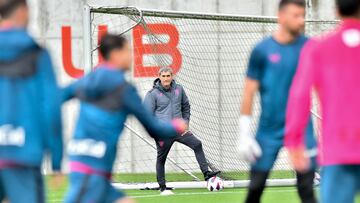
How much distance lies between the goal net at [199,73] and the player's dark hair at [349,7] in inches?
400

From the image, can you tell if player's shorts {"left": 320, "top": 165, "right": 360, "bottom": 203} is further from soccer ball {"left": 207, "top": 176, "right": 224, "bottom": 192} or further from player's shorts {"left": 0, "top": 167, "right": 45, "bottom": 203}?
soccer ball {"left": 207, "top": 176, "right": 224, "bottom": 192}

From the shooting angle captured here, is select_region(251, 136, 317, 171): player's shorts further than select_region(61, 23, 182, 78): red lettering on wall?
No

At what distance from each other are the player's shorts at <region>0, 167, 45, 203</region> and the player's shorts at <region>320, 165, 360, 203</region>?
181 cm

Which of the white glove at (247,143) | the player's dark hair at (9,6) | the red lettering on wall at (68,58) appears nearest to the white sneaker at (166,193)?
the red lettering on wall at (68,58)

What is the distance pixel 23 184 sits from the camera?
6.57 metres

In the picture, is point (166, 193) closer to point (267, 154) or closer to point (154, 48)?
point (154, 48)

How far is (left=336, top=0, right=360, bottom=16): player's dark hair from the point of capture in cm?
611

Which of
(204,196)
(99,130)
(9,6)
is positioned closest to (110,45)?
(99,130)

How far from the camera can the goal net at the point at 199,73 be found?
1728 centimetres

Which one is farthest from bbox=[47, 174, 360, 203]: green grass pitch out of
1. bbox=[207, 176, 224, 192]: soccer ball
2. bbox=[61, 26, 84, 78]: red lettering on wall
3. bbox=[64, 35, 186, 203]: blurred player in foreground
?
bbox=[64, 35, 186, 203]: blurred player in foreground

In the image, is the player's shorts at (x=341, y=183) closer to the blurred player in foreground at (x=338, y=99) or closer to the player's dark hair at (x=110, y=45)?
the blurred player in foreground at (x=338, y=99)

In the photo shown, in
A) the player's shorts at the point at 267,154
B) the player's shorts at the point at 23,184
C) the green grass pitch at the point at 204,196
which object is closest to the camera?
the player's shorts at the point at 23,184

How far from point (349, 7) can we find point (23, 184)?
2302mm

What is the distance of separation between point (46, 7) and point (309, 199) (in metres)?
12.2
